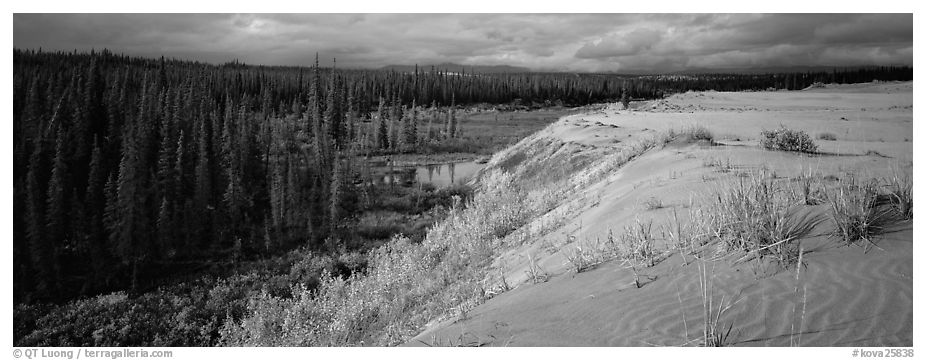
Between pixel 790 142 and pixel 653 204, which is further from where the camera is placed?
pixel 790 142

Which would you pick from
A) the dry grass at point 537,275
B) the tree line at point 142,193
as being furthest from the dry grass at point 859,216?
the tree line at point 142,193

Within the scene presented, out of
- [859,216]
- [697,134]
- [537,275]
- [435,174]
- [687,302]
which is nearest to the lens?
[687,302]

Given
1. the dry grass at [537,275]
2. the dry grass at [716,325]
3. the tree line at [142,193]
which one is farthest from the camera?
the tree line at [142,193]

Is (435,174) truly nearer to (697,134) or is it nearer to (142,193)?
(142,193)

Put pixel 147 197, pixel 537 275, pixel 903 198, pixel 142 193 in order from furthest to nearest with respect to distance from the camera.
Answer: pixel 147 197, pixel 142 193, pixel 537 275, pixel 903 198

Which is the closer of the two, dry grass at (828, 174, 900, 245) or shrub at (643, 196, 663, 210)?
dry grass at (828, 174, 900, 245)

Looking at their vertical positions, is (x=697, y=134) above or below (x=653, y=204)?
above

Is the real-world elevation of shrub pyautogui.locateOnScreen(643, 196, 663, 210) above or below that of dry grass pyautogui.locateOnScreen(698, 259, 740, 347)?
above

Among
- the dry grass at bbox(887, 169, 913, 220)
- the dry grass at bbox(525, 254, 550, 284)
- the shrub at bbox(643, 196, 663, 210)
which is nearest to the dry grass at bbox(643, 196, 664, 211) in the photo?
the shrub at bbox(643, 196, 663, 210)

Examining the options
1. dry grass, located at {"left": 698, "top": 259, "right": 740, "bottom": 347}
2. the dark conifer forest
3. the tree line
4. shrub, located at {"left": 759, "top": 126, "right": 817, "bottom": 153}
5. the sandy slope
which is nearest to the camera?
dry grass, located at {"left": 698, "top": 259, "right": 740, "bottom": 347}

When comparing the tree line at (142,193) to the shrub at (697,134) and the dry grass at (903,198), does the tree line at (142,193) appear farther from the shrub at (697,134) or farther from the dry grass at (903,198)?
the dry grass at (903,198)

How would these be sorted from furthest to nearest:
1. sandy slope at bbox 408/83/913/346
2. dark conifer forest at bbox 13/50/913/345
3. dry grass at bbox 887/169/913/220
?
dark conifer forest at bbox 13/50/913/345 < dry grass at bbox 887/169/913/220 < sandy slope at bbox 408/83/913/346

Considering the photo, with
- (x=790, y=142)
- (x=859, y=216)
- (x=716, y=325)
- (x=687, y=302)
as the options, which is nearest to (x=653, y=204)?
(x=859, y=216)

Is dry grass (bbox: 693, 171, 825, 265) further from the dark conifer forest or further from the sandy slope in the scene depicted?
the dark conifer forest
